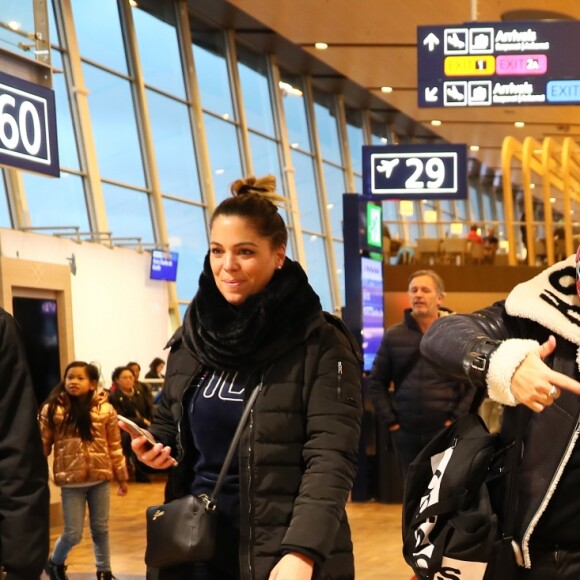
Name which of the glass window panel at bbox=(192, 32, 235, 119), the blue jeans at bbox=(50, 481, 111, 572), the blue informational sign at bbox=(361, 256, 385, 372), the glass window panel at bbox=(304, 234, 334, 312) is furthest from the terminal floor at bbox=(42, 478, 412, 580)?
the glass window panel at bbox=(304, 234, 334, 312)

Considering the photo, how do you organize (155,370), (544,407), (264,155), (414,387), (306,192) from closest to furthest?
(544,407)
(414,387)
(155,370)
(264,155)
(306,192)

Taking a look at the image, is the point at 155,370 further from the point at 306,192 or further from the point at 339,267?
the point at 339,267

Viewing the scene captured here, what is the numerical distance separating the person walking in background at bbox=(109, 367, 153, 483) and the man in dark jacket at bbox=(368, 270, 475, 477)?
17.9 feet

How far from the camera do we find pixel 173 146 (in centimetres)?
1980

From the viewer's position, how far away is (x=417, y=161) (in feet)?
43.8

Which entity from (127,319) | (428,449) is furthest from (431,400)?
(127,319)

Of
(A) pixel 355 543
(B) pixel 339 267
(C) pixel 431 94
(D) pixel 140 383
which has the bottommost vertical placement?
(A) pixel 355 543

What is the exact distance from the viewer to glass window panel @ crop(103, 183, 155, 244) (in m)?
17.5

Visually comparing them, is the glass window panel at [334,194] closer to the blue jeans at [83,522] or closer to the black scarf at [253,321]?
the blue jeans at [83,522]

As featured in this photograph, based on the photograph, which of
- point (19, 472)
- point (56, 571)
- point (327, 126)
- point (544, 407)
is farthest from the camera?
point (327, 126)

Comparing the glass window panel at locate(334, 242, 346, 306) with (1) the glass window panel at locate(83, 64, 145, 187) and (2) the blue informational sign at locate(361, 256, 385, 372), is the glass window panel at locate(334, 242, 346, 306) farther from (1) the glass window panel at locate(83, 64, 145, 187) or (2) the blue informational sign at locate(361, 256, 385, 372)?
(2) the blue informational sign at locate(361, 256, 385, 372)

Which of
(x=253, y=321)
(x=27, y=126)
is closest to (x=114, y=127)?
(x=27, y=126)

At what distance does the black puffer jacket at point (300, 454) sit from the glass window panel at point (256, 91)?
1988 cm

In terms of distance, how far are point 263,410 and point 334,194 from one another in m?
24.0
